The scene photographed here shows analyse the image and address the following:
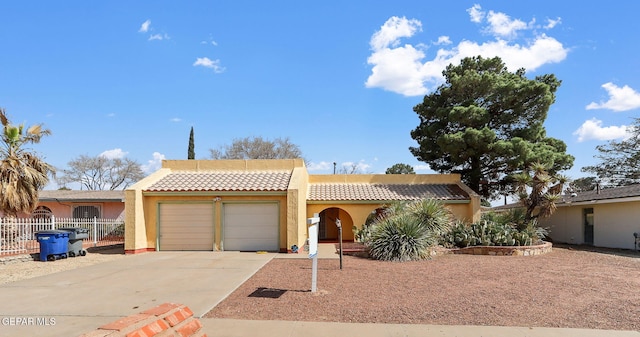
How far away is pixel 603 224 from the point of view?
1892cm

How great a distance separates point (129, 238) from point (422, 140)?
62.6ft

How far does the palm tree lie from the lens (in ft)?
50.9

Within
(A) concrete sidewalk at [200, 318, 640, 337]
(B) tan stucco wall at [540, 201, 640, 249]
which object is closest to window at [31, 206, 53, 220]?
(A) concrete sidewalk at [200, 318, 640, 337]

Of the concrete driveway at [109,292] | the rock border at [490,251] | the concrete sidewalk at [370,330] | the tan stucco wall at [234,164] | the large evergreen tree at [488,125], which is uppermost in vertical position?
the large evergreen tree at [488,125]

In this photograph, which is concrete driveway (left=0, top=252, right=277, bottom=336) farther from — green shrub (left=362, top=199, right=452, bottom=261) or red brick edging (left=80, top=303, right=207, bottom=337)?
green shrub (left=362, top=199, right=452, bottom=261)

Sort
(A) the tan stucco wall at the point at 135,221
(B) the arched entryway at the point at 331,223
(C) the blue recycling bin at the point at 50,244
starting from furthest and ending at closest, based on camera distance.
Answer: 1. (B) the arched entryway at the point at 331,223
2. (A) the tan stucco wall at the point at 135,221
3. (C) the blue recycling bin at the point at 50,244

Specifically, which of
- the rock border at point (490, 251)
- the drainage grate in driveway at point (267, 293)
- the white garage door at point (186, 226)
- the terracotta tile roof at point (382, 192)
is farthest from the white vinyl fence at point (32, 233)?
the rock border at point (490, 251)

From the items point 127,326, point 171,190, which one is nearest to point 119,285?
point 127,326

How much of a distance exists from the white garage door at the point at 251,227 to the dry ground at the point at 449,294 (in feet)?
14.1

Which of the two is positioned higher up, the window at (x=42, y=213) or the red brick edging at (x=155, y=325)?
the red brick edging at (x=155, y=325)

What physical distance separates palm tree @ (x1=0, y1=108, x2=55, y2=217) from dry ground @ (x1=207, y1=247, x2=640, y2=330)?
10.9 meters

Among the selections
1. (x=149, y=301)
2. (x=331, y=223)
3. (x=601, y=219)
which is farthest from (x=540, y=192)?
(x=149, y=301)

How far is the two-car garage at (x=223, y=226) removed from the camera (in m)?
16.8

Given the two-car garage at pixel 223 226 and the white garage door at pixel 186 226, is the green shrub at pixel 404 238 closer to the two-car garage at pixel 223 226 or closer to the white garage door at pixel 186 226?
the two-car garage at pixel 223 226
